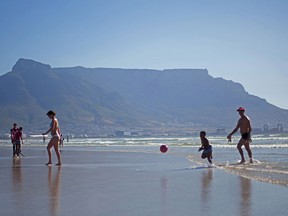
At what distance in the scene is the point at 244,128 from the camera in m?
15.9

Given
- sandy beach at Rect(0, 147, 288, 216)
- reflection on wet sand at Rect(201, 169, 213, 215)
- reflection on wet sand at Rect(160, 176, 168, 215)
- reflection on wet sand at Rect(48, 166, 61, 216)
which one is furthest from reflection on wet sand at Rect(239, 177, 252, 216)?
reflection on wet sand at Rect(48, 166, 61, 216)

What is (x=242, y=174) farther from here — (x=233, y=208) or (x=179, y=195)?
(x=233, y=208)

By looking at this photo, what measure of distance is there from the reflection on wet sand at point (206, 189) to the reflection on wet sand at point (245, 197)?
49cm

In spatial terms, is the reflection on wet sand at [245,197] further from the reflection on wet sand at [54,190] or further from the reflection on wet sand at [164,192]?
the reflection on wet sand at [54,190]

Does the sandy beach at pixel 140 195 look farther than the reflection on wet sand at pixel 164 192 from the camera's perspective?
No

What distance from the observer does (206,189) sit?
9.23 m

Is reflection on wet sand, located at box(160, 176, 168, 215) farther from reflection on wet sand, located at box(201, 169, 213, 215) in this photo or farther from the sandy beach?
reflection on wet sand, located at box(201, 169, 213, 215)

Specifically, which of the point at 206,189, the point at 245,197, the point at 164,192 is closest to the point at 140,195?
the point at 164,192

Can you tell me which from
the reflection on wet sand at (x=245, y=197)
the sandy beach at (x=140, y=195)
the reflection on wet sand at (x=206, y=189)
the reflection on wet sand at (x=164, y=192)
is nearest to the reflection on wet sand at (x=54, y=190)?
the sandy beach at (x=140, y=195)

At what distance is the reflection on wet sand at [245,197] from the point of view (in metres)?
6.84

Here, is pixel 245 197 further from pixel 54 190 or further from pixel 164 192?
pixel 54 190

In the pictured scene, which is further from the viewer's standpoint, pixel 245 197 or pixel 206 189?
pixel 206 189

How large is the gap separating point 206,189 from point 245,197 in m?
1.24

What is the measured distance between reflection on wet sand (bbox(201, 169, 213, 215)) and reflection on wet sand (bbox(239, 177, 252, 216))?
19.4 inches
